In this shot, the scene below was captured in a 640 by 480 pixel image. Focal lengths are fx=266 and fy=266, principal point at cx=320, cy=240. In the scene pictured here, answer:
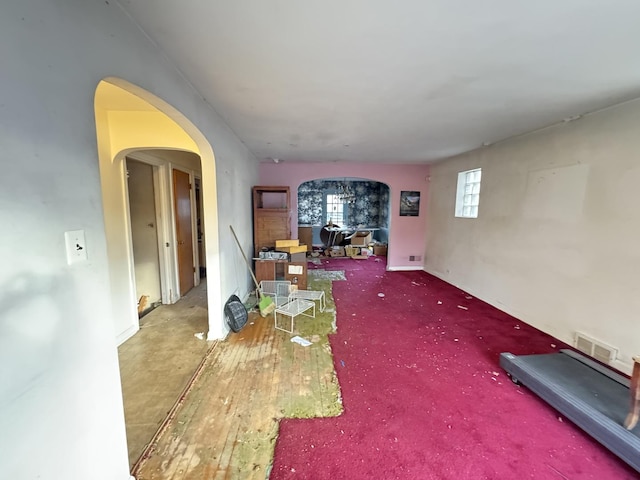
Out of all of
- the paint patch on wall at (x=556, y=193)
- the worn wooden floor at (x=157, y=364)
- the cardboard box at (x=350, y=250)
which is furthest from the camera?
the cardboard box at (x=350, y=250)

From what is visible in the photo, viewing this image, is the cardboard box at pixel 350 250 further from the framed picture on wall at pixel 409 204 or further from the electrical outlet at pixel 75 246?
the electrical outlet at pixel 75 246

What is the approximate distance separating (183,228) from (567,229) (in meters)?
5.12

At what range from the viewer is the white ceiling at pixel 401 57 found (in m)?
1.30

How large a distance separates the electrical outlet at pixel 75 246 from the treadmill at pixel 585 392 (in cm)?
296

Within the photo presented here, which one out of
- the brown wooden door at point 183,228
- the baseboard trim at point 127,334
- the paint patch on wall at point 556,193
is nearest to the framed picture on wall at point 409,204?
the paint patch on wall at point 556,193

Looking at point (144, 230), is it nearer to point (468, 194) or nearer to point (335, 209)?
point (468, 194)

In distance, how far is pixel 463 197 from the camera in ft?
16.2

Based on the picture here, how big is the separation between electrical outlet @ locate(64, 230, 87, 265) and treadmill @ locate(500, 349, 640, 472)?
9.70ft

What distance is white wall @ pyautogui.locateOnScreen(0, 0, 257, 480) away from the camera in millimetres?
819

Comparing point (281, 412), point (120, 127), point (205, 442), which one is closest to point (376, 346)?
point (281, 412)

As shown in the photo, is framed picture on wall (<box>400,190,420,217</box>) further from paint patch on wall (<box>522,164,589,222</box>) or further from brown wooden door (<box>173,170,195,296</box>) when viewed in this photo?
brown wooden door (<box>173,170,195,296</box>)

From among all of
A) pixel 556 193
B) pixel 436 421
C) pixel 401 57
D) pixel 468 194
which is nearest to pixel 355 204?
pixel 468 194

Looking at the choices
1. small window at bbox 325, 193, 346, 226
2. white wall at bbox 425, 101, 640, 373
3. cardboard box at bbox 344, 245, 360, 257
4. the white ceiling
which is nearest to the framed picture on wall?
white wall at bbox 425, 101, 640, 373

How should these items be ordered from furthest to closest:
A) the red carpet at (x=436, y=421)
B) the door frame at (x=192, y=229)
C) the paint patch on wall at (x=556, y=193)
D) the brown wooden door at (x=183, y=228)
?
the brown wooden door at (x=183, y=228) < the door frame at (x=192, y=229) < the paint patch on wall at (x=556, y=193) < the red carpet at (x=436, y=421)
